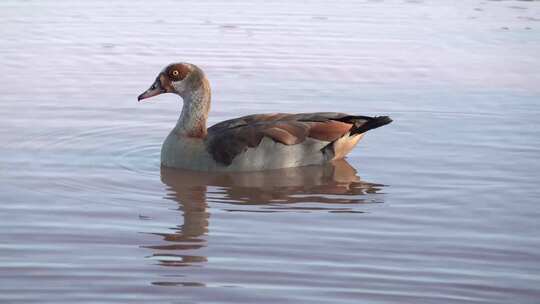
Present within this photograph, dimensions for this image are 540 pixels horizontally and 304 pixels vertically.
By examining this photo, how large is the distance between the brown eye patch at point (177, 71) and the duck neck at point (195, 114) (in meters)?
0.20

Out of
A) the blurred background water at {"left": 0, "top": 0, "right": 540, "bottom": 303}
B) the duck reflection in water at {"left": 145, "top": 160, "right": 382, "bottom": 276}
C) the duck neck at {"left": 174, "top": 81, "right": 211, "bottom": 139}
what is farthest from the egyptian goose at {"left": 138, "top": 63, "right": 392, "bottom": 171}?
the blurred background water at {"left": 0, "top": 0, "right": 540, "bottom": 303}

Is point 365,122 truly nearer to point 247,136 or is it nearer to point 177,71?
point 247,136

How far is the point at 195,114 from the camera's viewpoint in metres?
11.7

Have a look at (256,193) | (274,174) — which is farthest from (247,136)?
(256,193)

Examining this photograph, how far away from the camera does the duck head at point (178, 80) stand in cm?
1180

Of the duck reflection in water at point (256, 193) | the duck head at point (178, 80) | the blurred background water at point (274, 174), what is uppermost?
the duck head at point (178, 80)

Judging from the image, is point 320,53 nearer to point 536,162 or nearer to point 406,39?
point 406,39

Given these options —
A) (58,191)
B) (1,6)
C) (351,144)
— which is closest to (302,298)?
(58,191)

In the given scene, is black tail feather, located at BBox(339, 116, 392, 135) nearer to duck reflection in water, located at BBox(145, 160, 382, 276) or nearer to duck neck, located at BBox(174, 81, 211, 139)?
duck reflection in water, located at BBox(145, 160, 382, 276)

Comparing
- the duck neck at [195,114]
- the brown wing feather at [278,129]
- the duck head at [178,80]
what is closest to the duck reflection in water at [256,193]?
the brown wing feather at [278,129]

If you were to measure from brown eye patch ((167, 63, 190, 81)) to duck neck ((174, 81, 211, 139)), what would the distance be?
0.20 m

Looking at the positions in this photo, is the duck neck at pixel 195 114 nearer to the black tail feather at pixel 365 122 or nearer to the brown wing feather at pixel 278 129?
the brown wing feather at pixel 278 129

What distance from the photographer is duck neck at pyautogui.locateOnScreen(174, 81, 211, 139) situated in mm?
11562

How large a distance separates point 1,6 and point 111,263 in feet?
46.3
